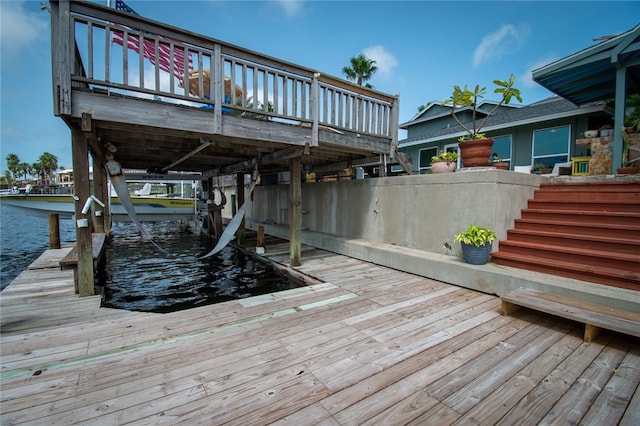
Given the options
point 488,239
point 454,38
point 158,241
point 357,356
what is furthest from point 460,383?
point 454,38

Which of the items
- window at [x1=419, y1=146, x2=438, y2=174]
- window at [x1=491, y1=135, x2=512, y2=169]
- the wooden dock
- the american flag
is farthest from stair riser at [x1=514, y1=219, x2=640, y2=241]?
window at [x1=419, y1=146, x2=438, y2=174]

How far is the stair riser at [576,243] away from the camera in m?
3.13

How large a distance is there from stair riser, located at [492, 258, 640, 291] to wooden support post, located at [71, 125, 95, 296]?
522 cm

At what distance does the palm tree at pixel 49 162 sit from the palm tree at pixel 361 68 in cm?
6374

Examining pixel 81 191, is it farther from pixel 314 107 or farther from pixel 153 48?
pixel 314 107

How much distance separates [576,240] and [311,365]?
372 centimetres

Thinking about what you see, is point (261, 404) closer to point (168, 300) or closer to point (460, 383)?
point (460, 383)

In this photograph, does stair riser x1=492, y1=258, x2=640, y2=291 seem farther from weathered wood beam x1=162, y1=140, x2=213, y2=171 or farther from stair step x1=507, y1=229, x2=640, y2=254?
weathered wood beam x1=162, y1=140, x2=213, y2=171

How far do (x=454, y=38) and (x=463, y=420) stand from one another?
38.2 feet

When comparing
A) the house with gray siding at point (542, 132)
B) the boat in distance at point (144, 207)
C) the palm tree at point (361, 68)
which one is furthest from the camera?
the palm tree at point (361, 68)

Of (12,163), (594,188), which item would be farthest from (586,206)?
(12,163)

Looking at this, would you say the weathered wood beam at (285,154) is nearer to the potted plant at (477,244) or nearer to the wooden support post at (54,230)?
the potted plant at (477,244)

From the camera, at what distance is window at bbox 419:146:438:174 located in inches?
452

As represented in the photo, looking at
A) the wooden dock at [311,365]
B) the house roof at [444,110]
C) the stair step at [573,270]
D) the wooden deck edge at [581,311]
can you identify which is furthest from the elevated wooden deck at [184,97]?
the house roof at [444,110]
